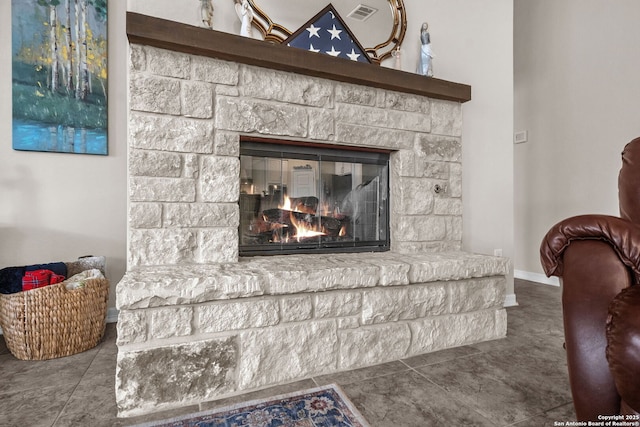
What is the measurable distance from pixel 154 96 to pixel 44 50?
1.12 metres

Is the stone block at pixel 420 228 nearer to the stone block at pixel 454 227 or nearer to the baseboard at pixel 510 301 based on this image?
the stone block at pixel 454 227

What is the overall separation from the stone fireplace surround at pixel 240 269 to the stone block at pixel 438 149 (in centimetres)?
9

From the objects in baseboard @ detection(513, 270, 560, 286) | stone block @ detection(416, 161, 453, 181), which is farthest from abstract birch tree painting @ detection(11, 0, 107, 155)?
baseboard @ detection(513, 270, 560, 286)

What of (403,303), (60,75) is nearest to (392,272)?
(403,303)

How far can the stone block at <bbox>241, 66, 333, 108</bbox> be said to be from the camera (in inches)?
66.7

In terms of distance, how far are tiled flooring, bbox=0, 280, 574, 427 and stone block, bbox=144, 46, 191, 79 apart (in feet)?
4.56

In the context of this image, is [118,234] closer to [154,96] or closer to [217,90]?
[154,96]

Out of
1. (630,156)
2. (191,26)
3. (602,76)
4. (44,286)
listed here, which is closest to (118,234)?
Answer: (44,286)

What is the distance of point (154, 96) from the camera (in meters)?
1.52

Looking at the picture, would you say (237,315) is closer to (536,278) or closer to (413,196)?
(413,196)

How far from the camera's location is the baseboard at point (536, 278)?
3220 mm

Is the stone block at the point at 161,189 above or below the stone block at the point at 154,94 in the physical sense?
below

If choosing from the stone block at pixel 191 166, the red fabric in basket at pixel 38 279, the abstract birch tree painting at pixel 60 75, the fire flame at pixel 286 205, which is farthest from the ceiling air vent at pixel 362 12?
the red fabric in basket at pixel 38 279

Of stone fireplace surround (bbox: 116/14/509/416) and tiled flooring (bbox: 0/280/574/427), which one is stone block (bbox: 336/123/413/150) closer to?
stone fireplace surround (bbox: 116/14/509/416)
